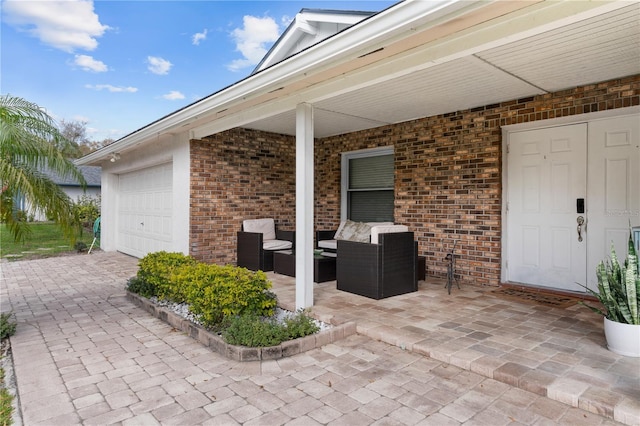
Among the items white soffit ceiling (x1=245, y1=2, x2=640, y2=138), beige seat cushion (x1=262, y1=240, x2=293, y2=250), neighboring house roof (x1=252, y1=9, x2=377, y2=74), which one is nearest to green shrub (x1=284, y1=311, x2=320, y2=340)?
white soffit ceiling (x1=245, y1=2, x2=640, y2=138)

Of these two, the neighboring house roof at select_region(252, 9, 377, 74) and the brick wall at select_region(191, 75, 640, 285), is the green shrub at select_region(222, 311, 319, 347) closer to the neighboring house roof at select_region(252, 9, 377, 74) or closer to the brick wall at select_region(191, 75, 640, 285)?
the brick wall at select_region(191, 75, 640, 285)

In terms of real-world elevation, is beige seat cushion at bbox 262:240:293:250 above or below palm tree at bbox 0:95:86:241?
below

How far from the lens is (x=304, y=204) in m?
4.30

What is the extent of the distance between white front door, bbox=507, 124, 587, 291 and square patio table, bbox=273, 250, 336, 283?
2.53m

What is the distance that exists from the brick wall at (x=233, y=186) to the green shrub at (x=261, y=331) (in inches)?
147

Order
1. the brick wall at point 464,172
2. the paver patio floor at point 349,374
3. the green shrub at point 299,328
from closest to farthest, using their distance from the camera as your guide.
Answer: the paver patio floor at point 349,374
the green shrub at point 299,328
the brick wall at point 464,172

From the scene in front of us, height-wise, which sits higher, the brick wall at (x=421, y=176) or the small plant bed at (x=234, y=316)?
the brick wall at (x=421, y=176)

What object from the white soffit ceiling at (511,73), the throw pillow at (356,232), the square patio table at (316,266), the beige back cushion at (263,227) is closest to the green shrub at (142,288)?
the square patio table at (316,266)

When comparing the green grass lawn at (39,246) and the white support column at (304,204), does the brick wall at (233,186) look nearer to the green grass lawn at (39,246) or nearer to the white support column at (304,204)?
the white support column at (304,204)

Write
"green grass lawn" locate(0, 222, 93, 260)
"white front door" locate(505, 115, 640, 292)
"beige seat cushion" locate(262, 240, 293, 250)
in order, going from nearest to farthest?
"white front door" locate(505, 115, 640, 292)
"beige seat cushion" locate(262, 240, 293, 250)
"green grass lawn" locate(0, 222, 93, 260)

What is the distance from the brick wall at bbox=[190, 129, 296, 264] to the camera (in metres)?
7.01

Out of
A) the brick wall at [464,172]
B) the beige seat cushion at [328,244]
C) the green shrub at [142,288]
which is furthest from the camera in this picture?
the beige seat cushion at [328,244]

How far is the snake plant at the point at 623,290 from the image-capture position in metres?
2.88

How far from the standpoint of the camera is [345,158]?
310 inches
